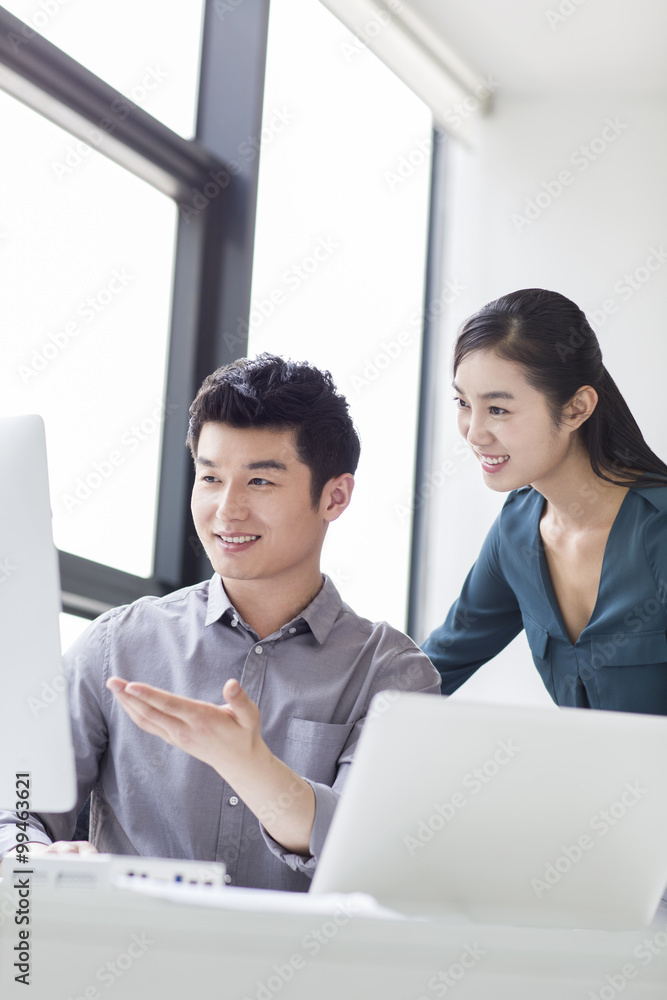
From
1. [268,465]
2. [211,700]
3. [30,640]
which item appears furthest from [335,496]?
[30,640]

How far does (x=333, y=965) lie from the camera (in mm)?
656

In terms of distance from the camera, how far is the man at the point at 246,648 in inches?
50.5

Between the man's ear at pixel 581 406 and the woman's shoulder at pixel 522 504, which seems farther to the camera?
the woman's shoulder at pixel 522 504

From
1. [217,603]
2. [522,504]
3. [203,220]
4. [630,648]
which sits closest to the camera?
[217,603]

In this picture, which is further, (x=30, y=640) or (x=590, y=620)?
(x=590, y=620)

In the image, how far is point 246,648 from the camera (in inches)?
55.6

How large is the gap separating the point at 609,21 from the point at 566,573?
187cm

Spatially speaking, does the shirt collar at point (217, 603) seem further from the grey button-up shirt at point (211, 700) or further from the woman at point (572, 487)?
the woman at point (572, 487)

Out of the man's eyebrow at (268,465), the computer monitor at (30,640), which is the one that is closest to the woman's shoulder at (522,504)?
the man's eyebrow at (268,465)

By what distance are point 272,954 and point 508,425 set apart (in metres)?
1.25

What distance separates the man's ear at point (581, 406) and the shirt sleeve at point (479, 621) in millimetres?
266

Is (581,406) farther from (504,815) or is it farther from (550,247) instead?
(550,247)

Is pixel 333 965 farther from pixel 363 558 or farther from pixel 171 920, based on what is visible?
pixel 363 558

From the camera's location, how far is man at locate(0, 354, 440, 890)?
4.21 feet
